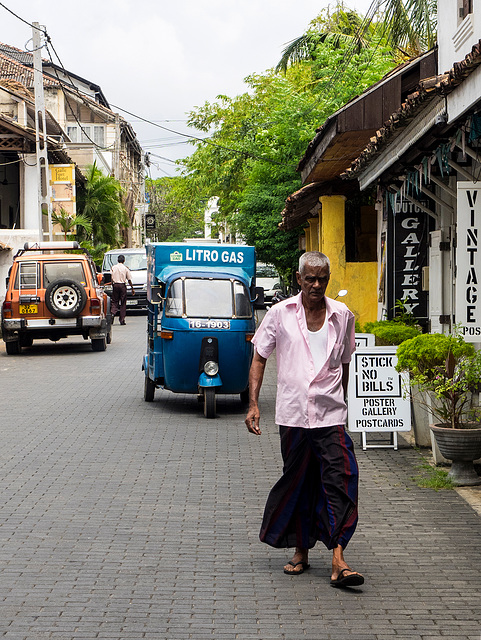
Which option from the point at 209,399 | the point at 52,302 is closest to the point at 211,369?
the point at 209,399

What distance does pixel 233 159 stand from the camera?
3934 cm

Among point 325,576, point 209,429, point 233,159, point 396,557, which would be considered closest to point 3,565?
point 325,576

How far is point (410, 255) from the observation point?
13930mm

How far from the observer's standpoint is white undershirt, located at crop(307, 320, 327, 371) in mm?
5781

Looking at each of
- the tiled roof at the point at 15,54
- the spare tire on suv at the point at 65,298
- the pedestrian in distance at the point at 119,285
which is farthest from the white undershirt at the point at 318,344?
the tiled roof at the point at 15,54

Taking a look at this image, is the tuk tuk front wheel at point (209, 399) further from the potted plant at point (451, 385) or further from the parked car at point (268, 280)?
the parked car at point (268, 280)

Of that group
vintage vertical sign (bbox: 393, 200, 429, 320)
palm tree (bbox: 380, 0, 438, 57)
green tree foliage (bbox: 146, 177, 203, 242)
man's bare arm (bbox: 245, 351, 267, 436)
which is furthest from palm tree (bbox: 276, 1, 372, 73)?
green tree foliage (bbox: 146, 177, 203, 242)

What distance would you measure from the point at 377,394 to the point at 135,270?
26841 millimetres

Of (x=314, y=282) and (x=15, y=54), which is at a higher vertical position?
(x=15, y=54)

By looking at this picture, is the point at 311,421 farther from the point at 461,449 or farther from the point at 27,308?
the point at 27,308

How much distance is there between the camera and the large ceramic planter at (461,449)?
26.7ft

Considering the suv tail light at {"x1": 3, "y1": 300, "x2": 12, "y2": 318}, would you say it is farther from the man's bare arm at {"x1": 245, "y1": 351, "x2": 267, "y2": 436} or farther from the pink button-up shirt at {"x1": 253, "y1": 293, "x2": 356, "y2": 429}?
the pink button-up shirt at {"x1": 253, "y1": 293, "x2": 356, "y2": 429}

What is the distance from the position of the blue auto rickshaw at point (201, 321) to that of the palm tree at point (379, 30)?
4.68 metres

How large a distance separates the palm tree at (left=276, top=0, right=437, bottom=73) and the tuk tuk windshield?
4930mm
